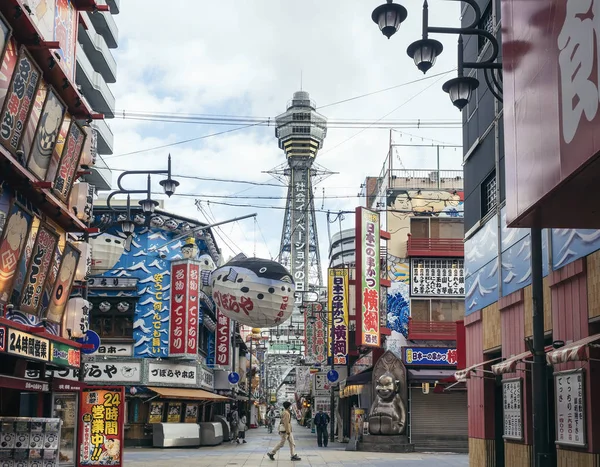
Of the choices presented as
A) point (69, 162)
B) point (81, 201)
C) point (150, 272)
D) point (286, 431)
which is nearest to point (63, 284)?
point (81, 201)

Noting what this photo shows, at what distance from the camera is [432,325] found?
42469 mm

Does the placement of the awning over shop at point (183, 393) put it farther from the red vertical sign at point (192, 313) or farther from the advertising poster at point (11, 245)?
the advertising poster at point (11, 245)

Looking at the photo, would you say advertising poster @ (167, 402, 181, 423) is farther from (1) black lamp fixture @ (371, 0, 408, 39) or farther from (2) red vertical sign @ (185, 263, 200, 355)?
(1) black lamp fixture @ (371, 0, 408, 39)

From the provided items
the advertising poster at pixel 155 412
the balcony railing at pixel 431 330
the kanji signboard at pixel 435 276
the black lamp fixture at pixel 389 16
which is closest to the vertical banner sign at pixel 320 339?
the kanji signboard at pixel 435 276

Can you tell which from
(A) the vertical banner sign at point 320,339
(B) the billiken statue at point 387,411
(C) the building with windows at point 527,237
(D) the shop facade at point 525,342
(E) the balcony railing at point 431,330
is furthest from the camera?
(A) the vertical banner sign at point 320,339

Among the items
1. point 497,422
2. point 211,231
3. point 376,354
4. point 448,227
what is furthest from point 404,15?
point 211,231

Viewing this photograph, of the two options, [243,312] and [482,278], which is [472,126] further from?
[243,312]

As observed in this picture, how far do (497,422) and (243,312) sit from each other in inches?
296

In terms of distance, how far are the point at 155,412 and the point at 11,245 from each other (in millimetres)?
24788

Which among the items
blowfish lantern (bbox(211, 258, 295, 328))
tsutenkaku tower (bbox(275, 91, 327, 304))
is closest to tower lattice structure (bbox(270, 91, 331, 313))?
tsutenkaku tower (bbox(275, 91, 327, 304))

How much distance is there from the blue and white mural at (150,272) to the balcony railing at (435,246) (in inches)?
461

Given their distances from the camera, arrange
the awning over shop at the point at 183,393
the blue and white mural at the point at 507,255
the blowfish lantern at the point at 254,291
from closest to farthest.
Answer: the blue and white mural at the point at 507,255
the blowfish lantern at the point at 254,291
the awning over shop at the point at 183,393

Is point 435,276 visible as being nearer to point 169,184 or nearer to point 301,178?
point 169,184

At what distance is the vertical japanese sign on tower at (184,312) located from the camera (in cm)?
3991
